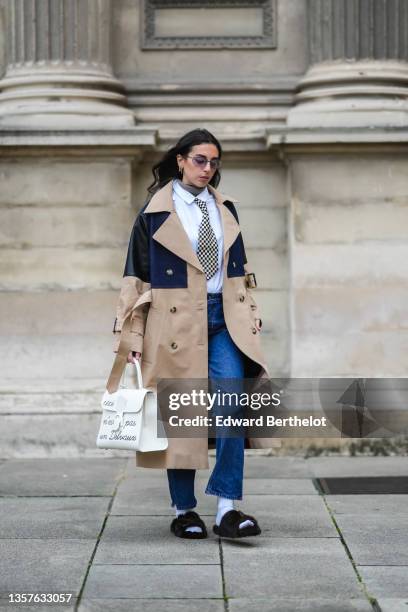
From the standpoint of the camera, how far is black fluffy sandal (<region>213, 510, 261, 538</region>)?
627cm

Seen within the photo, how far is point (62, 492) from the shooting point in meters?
7.70

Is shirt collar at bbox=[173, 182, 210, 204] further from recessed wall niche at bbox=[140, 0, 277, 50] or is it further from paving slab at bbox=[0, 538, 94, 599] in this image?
recessed wall niche at bbox=[140, 0, 277, 50]

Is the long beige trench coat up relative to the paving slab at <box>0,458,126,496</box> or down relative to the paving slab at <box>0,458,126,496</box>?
up

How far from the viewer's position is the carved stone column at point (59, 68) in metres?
9.32

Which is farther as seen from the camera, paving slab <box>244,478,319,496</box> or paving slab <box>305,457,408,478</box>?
paving slab <box>305,457,408,478</box>

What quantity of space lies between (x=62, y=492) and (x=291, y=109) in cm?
347

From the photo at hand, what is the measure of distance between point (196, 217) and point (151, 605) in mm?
2118

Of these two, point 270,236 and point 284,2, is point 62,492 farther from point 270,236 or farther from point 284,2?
point 284,2

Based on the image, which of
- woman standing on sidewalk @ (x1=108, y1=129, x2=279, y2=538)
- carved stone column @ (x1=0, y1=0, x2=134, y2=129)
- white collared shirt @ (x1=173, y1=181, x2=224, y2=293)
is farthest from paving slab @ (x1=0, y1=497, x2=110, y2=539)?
carved stone column @ (x1=0, y1=0, x2=134, y2=129)

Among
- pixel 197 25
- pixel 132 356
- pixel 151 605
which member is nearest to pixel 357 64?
pixel 197 25

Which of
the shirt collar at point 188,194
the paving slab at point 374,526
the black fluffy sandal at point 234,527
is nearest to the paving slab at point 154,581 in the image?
the black fluffy sandal at point 234,527

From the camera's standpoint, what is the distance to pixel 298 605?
513 centimetres

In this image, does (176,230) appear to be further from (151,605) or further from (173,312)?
(151,605)

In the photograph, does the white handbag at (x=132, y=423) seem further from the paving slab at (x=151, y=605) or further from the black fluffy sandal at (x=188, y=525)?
the paving slab at (x=151, y=605)
